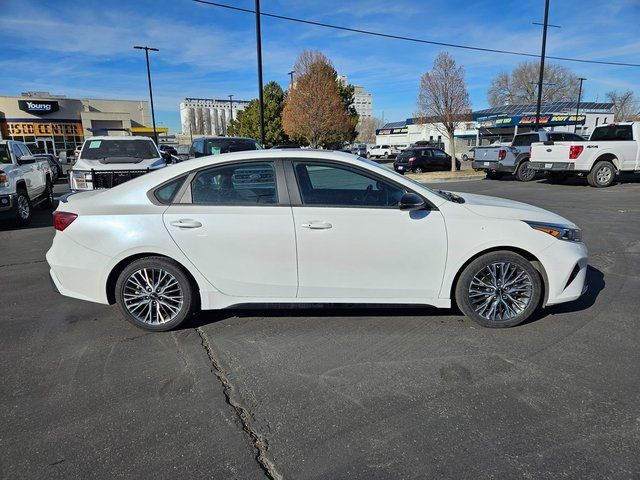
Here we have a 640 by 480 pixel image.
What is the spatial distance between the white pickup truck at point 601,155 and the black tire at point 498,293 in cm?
1285

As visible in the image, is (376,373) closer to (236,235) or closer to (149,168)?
(236,235)

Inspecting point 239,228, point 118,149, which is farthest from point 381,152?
point 239,228

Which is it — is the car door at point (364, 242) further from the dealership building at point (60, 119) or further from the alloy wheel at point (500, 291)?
the dealership building at point (60, 119)

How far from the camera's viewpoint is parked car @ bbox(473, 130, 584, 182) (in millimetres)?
17000

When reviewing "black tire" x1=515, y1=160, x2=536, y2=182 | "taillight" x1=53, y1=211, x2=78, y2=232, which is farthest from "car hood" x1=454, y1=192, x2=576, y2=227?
"black tire" x1=515, y1=160, x2=536, y2=182

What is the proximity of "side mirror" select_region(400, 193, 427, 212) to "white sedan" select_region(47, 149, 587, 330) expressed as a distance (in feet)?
0.04

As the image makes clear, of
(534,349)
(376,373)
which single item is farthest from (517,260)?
(376,373)

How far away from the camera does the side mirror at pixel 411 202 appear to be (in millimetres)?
3586

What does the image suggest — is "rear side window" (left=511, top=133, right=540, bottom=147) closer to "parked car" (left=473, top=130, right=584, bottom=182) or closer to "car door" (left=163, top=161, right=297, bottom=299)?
"parked car" (left=473, top=130, right=584, bottom=182)

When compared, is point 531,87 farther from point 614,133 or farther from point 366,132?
point 614,133

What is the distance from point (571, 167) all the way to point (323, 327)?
45.5 feet

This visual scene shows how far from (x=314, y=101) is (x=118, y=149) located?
1967 centimetres

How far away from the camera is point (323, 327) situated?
13.0ft

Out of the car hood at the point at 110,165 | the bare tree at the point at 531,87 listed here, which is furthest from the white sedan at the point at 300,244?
the bare tree at the point at 531,87
